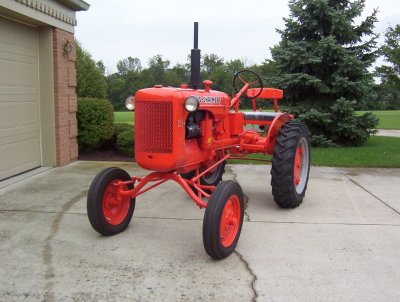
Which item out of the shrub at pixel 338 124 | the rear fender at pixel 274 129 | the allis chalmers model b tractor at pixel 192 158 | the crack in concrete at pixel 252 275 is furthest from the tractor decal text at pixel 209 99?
the shrub at pixel 338 124

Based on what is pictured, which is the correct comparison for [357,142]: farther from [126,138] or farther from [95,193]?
[95,193]

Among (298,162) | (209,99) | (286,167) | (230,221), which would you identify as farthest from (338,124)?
(230,221)

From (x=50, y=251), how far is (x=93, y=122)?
519 centimetres

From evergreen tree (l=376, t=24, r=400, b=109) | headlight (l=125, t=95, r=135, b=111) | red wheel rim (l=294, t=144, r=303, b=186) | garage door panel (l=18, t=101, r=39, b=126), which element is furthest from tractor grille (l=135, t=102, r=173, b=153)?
evergreen tree (l=376, t=24, r=400, b=109)

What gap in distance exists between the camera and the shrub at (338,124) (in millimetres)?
10500

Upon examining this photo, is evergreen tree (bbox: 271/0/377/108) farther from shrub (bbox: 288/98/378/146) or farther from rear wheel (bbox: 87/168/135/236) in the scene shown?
rear wheel (bbox: 87/168/135/236)

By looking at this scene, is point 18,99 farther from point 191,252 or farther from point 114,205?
point 191,252

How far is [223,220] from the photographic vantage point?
12.6 ft

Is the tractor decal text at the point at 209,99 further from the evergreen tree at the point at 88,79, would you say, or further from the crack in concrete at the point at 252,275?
the evergreen tree at the point at 88,79

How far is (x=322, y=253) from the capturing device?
395 cm

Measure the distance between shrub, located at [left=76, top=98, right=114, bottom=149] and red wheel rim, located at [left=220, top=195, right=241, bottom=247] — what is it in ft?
17.8

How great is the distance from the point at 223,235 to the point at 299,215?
1.52 metres

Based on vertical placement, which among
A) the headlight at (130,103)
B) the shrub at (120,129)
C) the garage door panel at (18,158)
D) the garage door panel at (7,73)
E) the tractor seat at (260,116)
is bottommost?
the garage door panel at (18,158)

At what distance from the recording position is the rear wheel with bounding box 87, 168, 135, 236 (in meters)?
4.12
